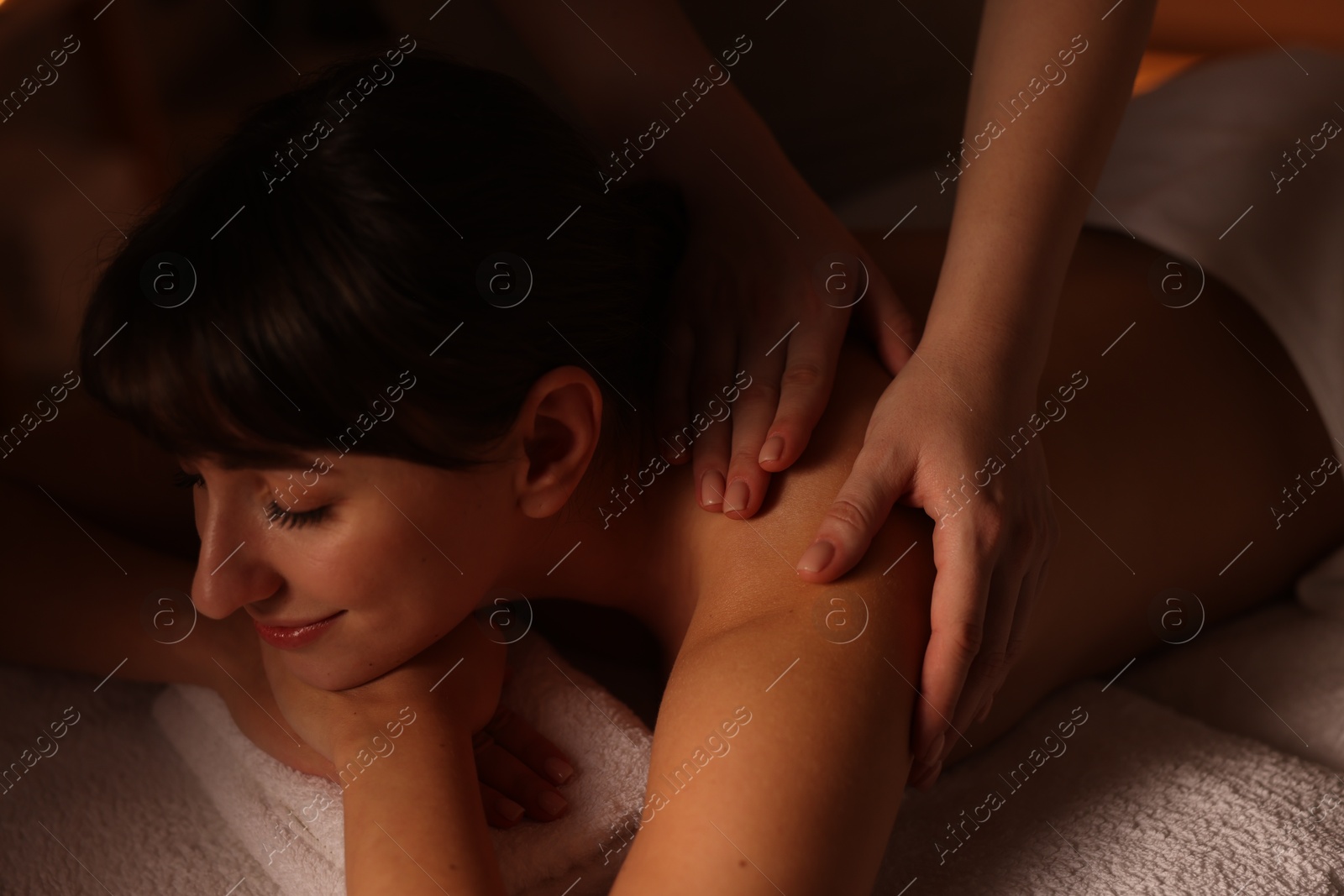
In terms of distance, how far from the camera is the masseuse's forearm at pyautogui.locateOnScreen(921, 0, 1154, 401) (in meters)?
0.82

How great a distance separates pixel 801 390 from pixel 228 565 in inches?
16.8

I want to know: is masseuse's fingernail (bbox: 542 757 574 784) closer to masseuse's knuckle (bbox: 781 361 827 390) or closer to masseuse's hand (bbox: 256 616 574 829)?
masseuse's hand (bbox: 256 616 574 829)

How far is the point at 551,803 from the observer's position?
811 mm

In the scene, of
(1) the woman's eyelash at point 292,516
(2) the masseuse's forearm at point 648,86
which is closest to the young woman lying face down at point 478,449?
(1) the woman's eyelash at point 292,516

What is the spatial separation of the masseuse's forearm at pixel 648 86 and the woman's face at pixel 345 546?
0.40m

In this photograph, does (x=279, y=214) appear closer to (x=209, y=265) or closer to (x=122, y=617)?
(x=209, y=265)

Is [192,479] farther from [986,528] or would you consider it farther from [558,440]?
[986,528]

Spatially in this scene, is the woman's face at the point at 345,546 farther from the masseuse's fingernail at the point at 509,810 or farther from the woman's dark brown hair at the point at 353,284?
the masseuse's fingernail at the point at 509,810

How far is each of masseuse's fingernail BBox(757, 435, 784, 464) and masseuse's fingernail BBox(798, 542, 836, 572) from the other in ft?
0.28

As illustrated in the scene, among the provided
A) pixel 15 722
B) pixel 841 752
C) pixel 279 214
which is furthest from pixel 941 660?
pixel 15 722

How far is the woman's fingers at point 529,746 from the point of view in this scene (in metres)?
0.84

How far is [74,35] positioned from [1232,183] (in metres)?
1.15

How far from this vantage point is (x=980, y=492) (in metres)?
0.73

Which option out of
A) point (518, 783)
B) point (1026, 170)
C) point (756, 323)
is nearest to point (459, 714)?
point (518, 783)
